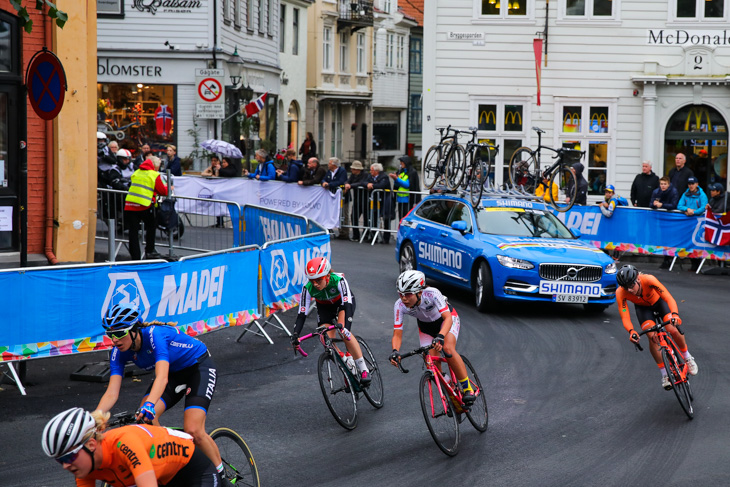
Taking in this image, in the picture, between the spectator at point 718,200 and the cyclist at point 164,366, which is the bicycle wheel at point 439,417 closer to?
the cyclist at point 164,366

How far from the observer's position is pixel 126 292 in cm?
1082

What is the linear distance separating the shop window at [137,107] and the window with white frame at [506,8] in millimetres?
11677

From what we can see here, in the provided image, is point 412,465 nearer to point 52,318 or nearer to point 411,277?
point 411,277

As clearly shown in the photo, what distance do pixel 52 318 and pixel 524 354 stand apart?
5700 millimetres

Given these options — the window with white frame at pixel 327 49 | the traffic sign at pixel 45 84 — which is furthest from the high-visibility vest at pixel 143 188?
the window with white frame at pixel 327 49

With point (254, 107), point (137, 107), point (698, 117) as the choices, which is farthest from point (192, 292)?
point (137, 107)

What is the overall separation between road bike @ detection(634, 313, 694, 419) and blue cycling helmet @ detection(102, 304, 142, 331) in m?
5.42

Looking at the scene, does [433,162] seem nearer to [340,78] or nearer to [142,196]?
[142,196]

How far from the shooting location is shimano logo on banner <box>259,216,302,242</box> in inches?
653

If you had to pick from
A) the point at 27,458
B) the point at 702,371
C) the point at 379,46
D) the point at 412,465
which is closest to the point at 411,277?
the point at 412,465

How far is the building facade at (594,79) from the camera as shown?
26.9 meters

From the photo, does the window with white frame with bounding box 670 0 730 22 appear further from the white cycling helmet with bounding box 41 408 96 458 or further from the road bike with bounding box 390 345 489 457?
the white cycling helmet with bounding box 41 408 96 458

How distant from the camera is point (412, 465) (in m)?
8.27

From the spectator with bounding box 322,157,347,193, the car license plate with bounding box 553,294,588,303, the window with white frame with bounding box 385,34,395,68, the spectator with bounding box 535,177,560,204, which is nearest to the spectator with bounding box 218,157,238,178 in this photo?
the spectator with bounding box 322,157,347,193
